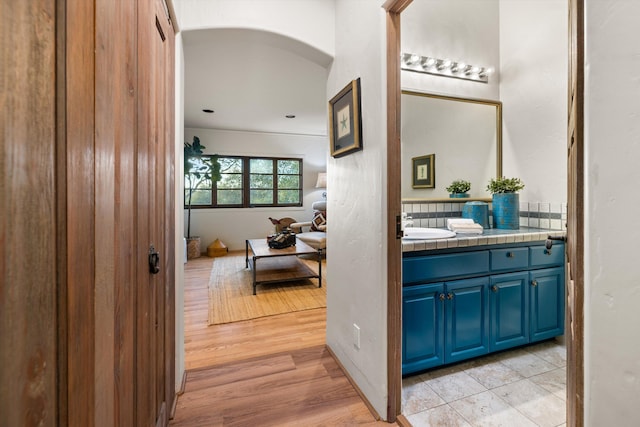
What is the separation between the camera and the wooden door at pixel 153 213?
0.89 metres

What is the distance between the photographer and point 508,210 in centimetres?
226

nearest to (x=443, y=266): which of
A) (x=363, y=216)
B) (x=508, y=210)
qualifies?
(x=363, y=216)

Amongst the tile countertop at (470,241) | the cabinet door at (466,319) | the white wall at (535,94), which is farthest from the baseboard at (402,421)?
the white wall at (535,94)

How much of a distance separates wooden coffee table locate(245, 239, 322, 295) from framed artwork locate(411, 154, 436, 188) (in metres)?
1.70

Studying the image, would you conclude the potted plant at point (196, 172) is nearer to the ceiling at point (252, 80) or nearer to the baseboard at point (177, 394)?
the ceiling at point (252, 80)

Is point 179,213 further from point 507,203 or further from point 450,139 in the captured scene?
point 507,203

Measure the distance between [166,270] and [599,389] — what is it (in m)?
1.47

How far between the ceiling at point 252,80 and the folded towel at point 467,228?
151 cm

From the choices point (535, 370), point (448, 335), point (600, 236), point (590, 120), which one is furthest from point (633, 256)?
point (535, 370)

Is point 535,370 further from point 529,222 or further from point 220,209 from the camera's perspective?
point 220,209

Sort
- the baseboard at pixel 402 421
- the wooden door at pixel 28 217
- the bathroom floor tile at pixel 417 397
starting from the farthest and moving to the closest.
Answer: the bathroom floor tile at pixel 417 397 < the baseboard at pixel 402 421 < the wooden door at pixel 28 217

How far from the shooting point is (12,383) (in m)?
0.33

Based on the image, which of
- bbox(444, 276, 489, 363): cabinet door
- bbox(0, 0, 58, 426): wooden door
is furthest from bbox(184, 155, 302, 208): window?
bbox(0, 0, 58, 426): wooden door

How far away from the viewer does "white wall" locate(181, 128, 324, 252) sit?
18.7 feet
